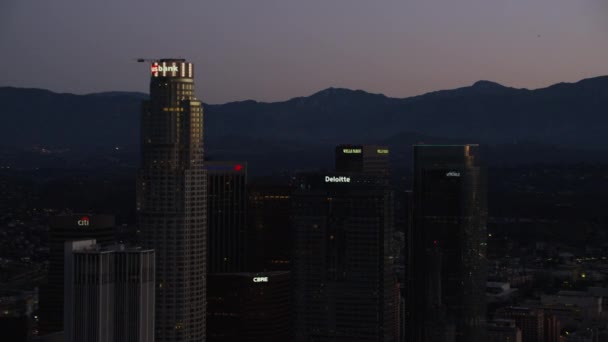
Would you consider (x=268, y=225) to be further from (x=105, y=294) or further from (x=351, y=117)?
(x=351, y=117)

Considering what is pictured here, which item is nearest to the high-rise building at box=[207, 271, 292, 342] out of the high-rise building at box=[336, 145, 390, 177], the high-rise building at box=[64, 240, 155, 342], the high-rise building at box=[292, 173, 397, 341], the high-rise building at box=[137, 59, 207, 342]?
the high-rise building at box=[292, 173, 397, 341]

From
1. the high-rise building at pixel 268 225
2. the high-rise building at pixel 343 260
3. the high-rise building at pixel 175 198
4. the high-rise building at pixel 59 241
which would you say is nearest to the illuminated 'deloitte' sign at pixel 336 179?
the high-rise building at pixel 343 260

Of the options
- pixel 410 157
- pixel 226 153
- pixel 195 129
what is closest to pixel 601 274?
pixel 410 157

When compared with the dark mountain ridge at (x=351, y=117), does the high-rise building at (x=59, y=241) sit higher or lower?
lower

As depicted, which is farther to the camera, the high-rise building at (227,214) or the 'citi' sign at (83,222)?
the high-rise building at (227,214)

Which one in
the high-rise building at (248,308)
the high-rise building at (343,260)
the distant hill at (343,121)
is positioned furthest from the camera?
the distant hill at (343,121)

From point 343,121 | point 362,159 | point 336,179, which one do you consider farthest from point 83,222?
point 343,121

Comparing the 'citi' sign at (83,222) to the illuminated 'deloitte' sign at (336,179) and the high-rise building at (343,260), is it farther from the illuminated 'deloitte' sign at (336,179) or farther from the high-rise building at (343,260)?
the illuminated 'deloitte' sign at (336,179)
